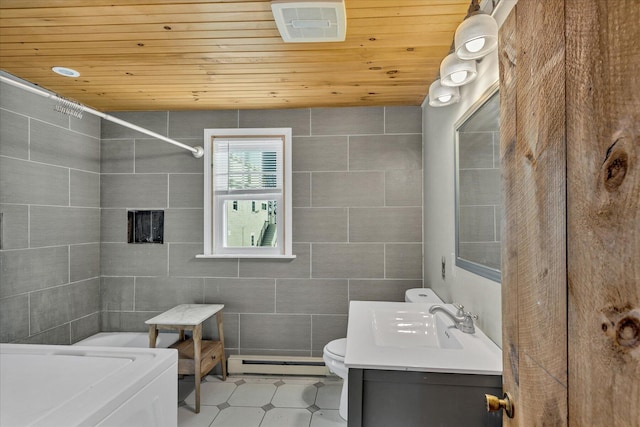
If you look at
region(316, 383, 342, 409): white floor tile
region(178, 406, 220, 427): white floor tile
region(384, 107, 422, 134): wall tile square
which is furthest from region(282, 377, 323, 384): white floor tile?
region(384, 107, 422, 134): wall tile square

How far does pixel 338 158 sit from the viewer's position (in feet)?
9.68

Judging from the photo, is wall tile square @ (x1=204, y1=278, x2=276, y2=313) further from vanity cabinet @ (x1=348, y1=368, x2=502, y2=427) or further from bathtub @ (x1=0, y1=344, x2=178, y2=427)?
vanity cabinet @ (x1=348, y1=368, x2=502, y2=427)

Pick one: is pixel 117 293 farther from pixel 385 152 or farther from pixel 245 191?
pixel 385 152

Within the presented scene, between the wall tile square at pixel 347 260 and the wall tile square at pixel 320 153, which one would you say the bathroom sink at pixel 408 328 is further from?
the wall tile square at pixel 320 153

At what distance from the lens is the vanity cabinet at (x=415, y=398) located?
3.78ft

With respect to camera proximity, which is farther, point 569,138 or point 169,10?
point 169,10

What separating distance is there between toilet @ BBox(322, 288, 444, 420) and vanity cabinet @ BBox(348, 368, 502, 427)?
82cm

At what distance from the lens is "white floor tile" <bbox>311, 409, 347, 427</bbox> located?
2.24m

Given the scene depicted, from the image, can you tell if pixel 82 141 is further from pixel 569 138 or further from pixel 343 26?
pixel 569 138

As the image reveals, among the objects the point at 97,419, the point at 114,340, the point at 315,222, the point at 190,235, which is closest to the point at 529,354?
the point at 97,419

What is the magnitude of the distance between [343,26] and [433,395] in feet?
Result: 5.17

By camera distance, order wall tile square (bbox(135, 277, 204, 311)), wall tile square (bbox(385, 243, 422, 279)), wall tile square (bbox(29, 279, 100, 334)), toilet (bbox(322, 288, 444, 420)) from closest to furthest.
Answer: toilet (bbox(322, 288, 444, 420))
wall tile square (bbox(29, 279, 100, 334))
wall tile square (bbox(385, 243, 422, 279))
wall tile square (bbox(135, 277, 204, 311))

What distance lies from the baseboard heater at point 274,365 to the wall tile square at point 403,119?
206cm

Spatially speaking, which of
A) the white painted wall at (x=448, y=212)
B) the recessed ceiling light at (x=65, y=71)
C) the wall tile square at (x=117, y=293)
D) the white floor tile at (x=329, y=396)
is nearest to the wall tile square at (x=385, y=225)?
the white painted wall at (x=448, y=212)
